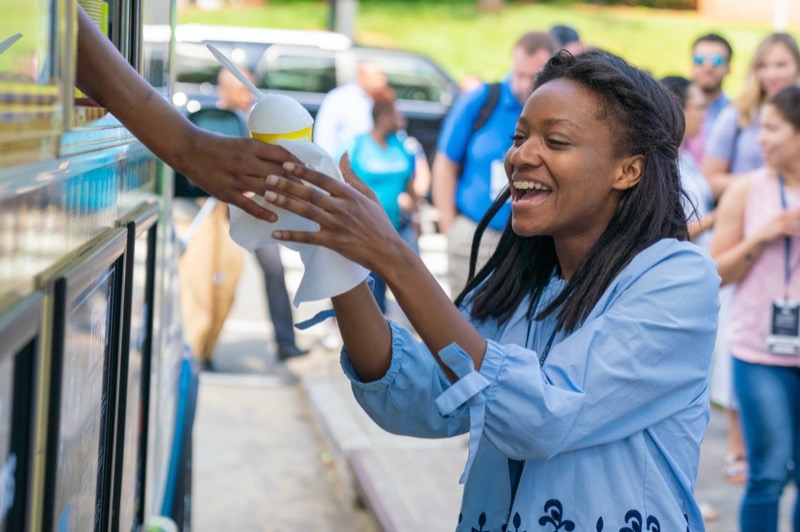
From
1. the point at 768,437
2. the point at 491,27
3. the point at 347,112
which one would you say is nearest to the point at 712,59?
the point at 768,437

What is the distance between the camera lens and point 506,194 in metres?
2.56

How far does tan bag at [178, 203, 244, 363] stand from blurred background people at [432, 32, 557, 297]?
2137 millimetres

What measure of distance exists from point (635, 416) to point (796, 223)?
8.78ft

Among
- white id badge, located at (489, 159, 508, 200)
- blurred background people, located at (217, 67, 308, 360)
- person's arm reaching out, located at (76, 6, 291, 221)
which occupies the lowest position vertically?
blurred background people, located at (217, 67, 308, 360)

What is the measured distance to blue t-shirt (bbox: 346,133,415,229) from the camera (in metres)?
7.75

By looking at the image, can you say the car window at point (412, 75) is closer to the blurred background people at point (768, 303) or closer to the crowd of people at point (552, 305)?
the blurred background people at point (768, 303)

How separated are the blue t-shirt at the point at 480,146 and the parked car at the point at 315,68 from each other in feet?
32.0

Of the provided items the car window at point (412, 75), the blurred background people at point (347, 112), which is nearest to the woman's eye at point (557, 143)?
the blurred background people at point (347, 112)

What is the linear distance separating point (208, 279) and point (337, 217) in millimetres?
5700

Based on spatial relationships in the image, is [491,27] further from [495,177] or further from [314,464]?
[495,177]

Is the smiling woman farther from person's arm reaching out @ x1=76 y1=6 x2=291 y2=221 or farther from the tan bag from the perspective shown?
the tan bag

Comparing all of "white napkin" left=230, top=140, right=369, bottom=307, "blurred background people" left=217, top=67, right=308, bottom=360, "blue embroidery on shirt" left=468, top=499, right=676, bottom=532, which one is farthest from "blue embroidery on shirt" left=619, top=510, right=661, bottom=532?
"blurred background people" left=217, top=67, right=308, bottom=360

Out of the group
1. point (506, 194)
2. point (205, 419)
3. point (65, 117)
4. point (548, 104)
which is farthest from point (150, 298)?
point (205, 419)

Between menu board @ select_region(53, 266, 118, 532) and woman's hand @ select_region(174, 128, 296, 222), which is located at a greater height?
woman's hand @ select_region(174, 128, 296, 222)
